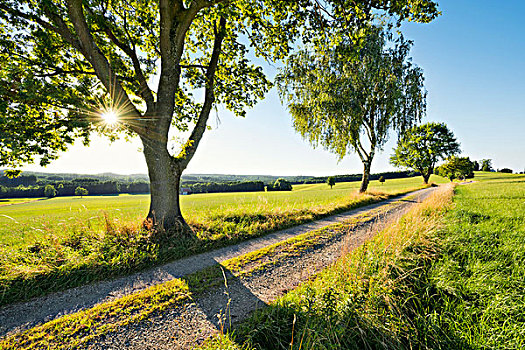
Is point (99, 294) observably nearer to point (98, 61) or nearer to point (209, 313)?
point (209, 313)

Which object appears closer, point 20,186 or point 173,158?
point 173,158

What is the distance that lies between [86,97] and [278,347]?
26.3 feet

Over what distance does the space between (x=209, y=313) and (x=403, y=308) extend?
2.73m

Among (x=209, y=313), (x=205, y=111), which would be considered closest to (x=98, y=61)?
(x=205, y=111)

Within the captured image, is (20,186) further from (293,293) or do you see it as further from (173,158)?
(293,293)

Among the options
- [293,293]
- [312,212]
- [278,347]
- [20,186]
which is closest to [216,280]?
[293,293]

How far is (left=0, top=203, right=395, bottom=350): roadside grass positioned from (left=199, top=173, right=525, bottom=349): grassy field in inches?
28.1

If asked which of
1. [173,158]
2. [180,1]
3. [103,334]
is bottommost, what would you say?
[103,334]

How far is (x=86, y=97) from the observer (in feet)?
19.1

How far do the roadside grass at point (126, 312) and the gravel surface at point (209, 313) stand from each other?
0.14 metres

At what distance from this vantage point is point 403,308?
104 inches

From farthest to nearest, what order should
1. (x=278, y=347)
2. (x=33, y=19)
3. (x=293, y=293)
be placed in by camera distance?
(x=33, y=19) → (x=293, y=293) → (x=278, y=347)

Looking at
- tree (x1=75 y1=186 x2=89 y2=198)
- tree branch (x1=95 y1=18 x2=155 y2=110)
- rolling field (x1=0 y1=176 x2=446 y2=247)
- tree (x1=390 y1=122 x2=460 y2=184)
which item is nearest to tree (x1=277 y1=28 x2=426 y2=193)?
rolling field (x1=0 y1=176 x2=446 y2=247)

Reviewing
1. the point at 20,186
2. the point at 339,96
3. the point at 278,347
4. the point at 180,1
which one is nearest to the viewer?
the point at 278,347
